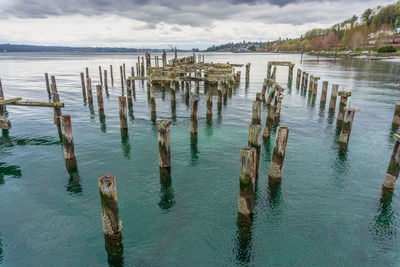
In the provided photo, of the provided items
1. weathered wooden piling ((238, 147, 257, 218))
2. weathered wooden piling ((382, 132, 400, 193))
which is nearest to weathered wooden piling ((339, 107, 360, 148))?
weathered wooden piling ((382, 132, 400, 193))

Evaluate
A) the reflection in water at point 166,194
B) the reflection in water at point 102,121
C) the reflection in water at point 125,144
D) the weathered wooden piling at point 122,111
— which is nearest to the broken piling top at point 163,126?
the reflection in water at point 166,194

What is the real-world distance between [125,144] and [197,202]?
773 centimetres

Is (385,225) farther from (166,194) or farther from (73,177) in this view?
(73,177)

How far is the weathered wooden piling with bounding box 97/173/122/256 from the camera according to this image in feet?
22.7

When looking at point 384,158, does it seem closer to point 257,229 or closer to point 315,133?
point 315,133

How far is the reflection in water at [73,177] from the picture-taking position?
10.9m

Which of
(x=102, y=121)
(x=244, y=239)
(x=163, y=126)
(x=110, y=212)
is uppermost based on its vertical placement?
(x=163, y=126)

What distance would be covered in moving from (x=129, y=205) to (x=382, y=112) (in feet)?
76.6

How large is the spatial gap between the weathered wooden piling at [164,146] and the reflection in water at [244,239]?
14.4 ft

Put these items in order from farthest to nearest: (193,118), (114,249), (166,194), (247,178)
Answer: (193,118)
(166,194)
(247,178)
(114,249)

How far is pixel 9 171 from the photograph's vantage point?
12.7 meters

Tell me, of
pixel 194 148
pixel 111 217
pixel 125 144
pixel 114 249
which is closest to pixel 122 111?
pixel 125 144

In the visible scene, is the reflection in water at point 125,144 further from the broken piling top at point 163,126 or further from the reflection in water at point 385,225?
the reflection in water at point 385,225

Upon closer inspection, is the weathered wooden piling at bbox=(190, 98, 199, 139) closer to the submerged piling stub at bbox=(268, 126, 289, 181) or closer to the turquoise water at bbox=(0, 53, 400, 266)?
the turquoise water at bbox=(0, 53, 400, 266)
